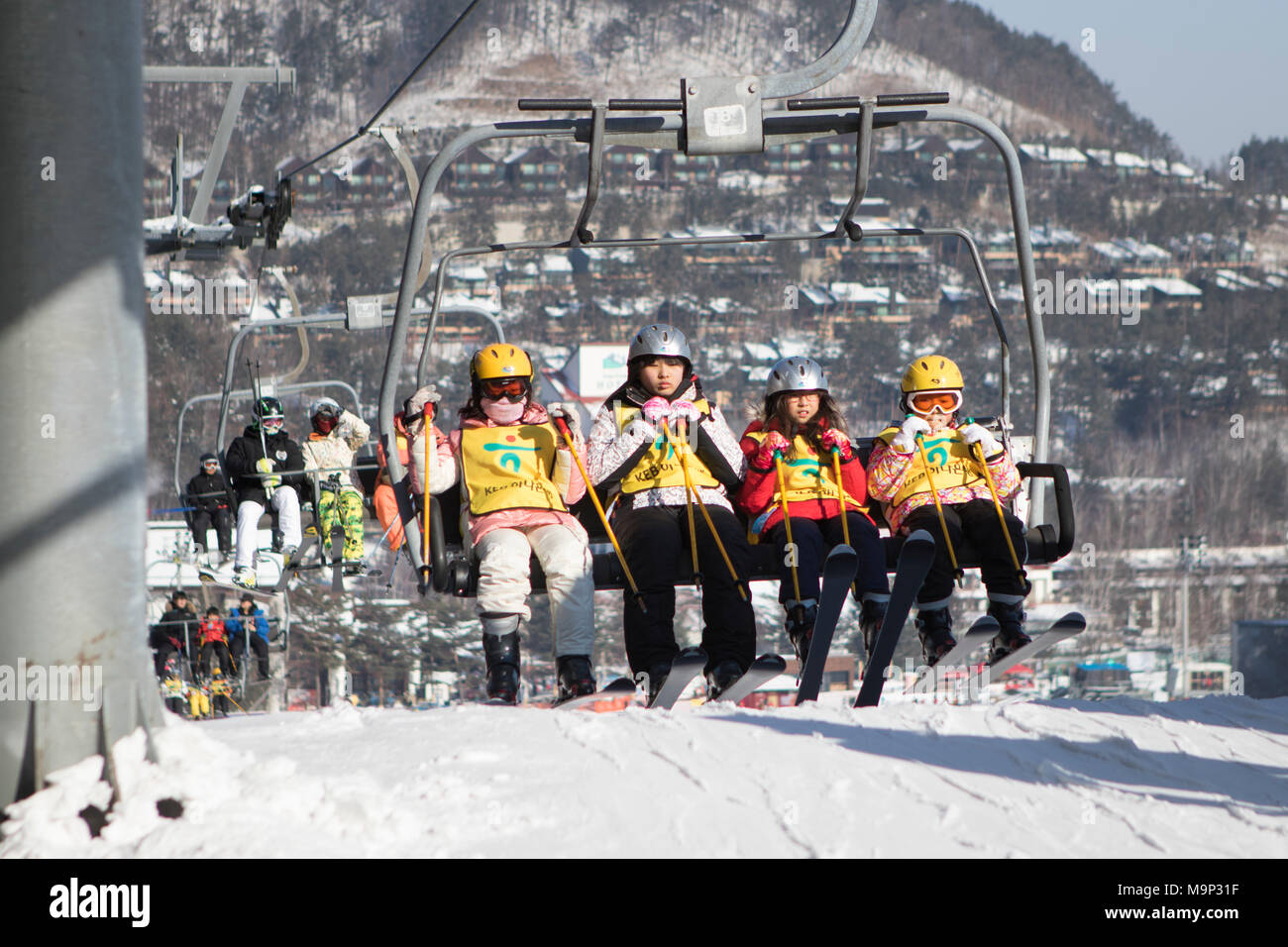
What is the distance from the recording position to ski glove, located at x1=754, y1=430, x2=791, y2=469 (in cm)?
500

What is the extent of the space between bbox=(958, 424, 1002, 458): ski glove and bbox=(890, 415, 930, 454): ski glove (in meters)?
0.15

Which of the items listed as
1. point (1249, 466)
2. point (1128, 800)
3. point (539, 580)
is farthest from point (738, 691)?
point (1249, 466)

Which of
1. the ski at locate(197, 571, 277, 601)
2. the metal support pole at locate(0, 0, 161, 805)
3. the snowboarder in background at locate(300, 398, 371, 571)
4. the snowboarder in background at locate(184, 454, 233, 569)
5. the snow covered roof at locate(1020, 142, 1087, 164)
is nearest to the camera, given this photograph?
the metal support pole at locate(0, 0, 161, 805)

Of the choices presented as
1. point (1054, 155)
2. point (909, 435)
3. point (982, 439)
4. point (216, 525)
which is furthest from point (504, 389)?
point (1054, 155)

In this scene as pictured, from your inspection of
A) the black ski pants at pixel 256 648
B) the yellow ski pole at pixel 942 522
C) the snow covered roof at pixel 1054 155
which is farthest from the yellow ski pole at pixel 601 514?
the snow covered roof at pixel 1054 155

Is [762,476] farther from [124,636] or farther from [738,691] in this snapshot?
[124,636]

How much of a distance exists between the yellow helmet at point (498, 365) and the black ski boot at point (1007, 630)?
1754 mm

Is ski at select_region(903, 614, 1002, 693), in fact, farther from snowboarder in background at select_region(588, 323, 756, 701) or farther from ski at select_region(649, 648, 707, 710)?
ski at select_region(649, 648, 707, 710)

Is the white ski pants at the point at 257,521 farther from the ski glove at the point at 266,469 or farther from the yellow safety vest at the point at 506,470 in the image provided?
the yellow safety vest at the point at 506,470

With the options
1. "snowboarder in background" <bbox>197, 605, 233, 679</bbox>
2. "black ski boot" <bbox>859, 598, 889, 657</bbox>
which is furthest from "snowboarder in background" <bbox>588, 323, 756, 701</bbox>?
"snowboarder in background" <bbox>197, 605, 233, 679</bbox>

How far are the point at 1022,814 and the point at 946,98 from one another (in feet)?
6.33

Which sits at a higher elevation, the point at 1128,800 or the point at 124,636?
the point at 124,636

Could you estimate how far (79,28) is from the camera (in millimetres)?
2539

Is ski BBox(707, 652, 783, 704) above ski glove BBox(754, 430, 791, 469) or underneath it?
underneath
